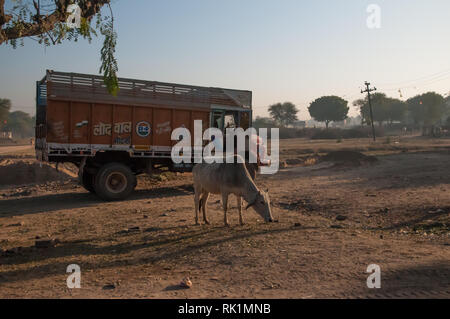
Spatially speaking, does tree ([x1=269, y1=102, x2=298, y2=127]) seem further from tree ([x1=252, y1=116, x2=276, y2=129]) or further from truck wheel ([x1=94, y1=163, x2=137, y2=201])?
truck wheel ([x1=94, y1=163, x2=137, y2=201])

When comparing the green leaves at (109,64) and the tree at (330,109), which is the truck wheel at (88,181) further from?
the tree at (330,109)

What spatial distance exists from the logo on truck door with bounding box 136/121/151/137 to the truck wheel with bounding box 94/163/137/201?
1200 millimetres

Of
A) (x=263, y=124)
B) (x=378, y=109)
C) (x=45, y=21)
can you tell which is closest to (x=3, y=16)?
(x=45, y=21)

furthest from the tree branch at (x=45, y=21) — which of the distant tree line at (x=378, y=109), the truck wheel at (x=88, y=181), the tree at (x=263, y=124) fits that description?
the distant tree line at (x=378, y=109)

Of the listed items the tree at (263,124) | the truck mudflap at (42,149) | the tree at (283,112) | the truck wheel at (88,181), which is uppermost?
the tree at (283,112)

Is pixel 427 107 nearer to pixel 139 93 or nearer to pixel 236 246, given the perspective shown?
pixel 139 93

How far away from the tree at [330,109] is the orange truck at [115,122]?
78300 millimetres

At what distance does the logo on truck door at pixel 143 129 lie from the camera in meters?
12.5

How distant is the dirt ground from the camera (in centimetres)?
475

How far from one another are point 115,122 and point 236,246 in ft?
23.8

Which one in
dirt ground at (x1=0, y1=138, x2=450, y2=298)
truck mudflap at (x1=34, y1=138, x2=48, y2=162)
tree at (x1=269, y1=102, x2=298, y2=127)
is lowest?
dirt ground at (x1=0, y1=138, x2=450, y2=298)

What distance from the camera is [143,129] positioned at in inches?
493

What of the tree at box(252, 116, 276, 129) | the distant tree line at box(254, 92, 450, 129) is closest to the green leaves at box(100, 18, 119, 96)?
the tree at box(252, 116, 276, 129)
